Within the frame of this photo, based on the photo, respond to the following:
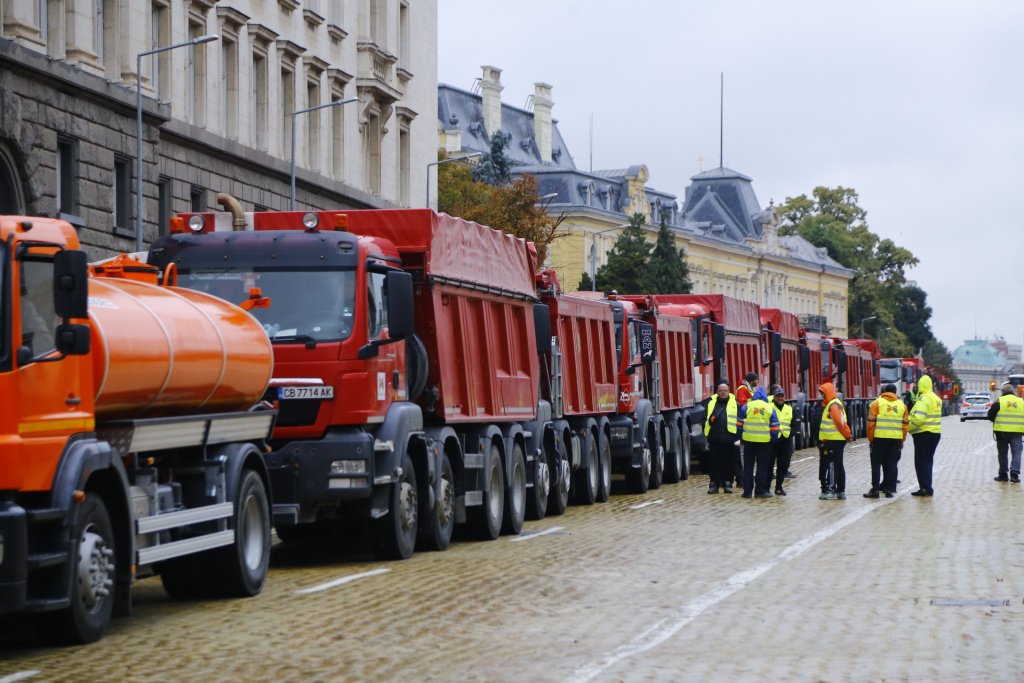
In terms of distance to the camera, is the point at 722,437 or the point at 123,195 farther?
the point at 123,195

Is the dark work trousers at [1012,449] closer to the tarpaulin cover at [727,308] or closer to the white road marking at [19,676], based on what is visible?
the tarpaulin cover at [727,308]

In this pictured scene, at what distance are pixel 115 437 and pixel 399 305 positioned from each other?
4.18 metres

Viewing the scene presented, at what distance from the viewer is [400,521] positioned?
15.4 m

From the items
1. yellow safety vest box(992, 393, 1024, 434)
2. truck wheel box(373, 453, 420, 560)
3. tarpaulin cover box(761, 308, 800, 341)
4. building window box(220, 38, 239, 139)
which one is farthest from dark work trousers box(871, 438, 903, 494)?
building window box(220, 38, 239, 139)

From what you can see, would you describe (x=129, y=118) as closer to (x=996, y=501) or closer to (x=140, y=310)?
(x=996, y=501)

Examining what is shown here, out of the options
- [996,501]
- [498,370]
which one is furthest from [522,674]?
[996,501]

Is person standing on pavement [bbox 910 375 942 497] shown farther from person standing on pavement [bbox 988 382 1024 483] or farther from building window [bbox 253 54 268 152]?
building window [bbox 253 54 268 152]

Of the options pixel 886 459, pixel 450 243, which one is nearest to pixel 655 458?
pixel 886 459

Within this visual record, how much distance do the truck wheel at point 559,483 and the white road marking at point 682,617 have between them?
404 centimetres

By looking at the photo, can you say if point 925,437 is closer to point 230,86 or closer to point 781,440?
point 781,440

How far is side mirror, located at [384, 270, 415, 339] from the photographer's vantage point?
47.8 ft

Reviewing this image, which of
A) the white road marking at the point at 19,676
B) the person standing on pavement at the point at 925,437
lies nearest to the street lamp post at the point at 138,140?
the person standing on pavement at the point at 925,437

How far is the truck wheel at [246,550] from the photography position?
1255 centimetres

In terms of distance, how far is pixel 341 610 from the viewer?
39.2 ft
